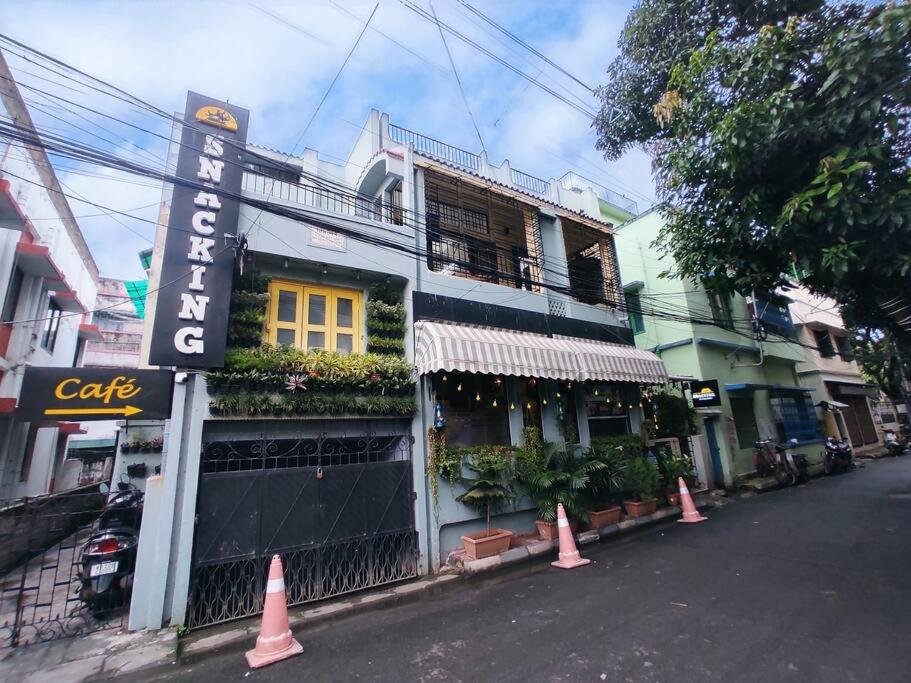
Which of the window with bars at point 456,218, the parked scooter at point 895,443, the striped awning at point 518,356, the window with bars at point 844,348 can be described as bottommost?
the parked scooter at point 895,443

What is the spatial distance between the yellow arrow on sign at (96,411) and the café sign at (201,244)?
0.73 m

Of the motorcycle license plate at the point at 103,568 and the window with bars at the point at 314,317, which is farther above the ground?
the window with bars at the point at 314,317

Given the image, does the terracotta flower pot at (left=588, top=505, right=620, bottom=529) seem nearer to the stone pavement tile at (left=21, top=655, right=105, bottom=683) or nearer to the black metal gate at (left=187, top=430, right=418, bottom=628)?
the black metal gate at (left=187, top=430, right=418, bottom=628)

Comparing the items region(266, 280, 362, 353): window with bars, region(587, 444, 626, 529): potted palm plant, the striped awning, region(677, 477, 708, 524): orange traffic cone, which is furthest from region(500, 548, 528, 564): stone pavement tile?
region(266, 280, 362, 353): window with bars

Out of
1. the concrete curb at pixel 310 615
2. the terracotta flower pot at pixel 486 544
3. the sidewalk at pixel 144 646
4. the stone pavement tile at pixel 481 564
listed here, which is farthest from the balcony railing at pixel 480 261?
the sidewalk at pixel 144 646

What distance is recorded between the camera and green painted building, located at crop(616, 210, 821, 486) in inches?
558

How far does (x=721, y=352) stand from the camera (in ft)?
50.5

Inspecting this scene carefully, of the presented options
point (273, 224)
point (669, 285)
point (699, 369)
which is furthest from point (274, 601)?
point (669, 285)

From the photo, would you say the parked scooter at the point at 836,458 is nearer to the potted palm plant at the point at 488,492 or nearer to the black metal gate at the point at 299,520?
the potted palm plant at the point at 488,492

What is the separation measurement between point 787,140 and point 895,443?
25.1m

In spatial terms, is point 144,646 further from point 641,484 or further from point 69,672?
point 641,484

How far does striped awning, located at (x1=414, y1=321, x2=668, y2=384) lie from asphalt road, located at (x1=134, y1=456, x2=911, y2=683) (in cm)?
359

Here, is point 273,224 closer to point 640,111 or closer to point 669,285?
point 640,111

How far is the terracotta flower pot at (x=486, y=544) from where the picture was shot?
711 cm
